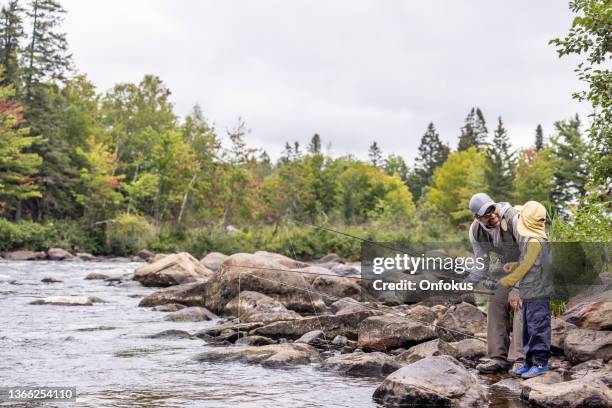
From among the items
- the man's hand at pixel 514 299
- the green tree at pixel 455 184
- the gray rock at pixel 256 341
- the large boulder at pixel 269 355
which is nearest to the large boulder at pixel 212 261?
the gray rock at pixel 256 341

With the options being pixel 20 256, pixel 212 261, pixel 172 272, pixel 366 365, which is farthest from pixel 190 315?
pixel 20 256

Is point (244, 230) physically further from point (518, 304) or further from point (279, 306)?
point (518, 304)

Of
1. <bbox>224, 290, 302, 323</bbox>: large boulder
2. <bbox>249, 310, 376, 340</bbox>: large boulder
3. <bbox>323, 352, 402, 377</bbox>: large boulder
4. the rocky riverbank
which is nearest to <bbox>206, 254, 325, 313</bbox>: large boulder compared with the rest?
the rocky riverbank

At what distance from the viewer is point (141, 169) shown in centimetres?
5638

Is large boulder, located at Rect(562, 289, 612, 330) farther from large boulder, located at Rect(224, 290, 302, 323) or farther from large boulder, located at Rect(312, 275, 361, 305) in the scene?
large boulder, located at Rect(312, 275, 361, 305)

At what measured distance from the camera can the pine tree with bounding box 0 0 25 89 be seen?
4459cm

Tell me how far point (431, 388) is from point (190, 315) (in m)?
7.24

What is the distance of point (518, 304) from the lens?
22.9 feet

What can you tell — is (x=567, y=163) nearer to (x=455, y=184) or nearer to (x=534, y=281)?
(x=455, y=184)

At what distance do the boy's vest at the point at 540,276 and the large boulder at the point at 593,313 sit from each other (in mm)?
1390

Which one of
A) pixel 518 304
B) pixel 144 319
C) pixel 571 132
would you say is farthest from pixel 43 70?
pixel 518 304

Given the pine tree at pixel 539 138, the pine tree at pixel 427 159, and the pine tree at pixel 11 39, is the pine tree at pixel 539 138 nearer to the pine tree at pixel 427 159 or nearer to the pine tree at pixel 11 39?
the pine tree at pixel 427 159

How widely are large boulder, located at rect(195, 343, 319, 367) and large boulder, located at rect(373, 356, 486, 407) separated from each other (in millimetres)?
1949

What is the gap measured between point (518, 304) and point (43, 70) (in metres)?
46.3
